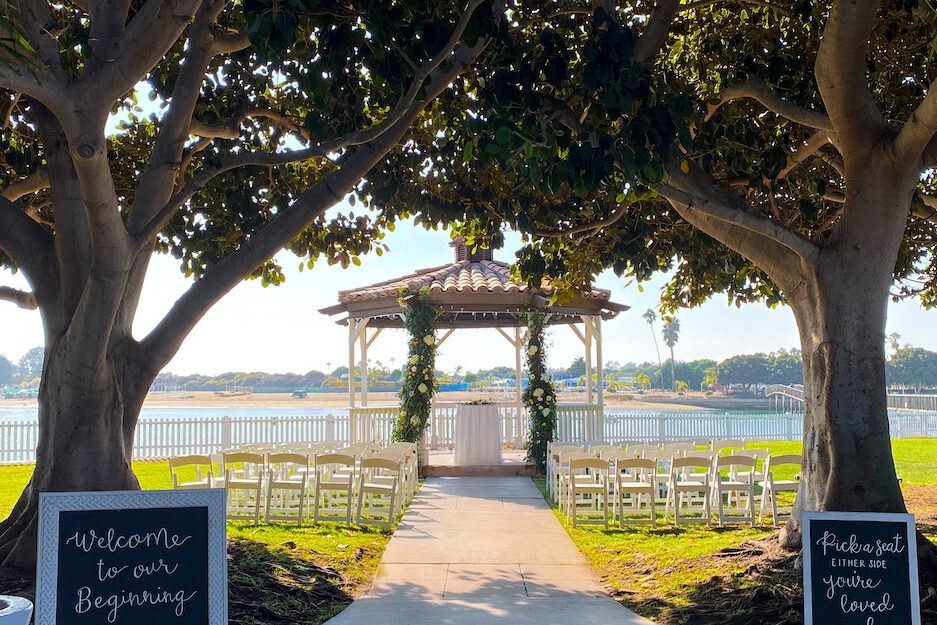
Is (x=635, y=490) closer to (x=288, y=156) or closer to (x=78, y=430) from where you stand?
(x=288, y=156)

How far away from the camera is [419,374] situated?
49.1ft

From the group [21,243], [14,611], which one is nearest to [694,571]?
[14,611]

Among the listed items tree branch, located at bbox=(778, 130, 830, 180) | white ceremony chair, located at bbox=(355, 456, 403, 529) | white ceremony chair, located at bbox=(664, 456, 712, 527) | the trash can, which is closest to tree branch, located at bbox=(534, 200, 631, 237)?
tree branch, located at bbox=(778, 130, 830, 180)

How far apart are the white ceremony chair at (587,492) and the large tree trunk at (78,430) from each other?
5.25 meters

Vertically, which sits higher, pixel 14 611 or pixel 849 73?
pixel 849 73

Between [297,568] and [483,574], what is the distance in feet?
5.72

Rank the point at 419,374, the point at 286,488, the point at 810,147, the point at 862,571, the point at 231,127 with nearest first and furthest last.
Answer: the point at 862,571
the point at 810,147
the point at 231,127
the point at 286,488
the point at 419,374

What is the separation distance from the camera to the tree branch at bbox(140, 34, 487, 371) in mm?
5973

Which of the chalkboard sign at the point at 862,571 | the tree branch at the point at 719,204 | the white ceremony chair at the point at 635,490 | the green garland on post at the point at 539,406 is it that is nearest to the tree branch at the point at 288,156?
the tree branch at the point at 719,204

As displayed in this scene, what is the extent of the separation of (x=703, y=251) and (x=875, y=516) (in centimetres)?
622

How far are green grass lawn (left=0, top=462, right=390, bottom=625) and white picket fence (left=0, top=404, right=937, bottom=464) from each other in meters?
6.62

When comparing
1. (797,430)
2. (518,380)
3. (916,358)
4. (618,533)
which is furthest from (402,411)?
(916,358)

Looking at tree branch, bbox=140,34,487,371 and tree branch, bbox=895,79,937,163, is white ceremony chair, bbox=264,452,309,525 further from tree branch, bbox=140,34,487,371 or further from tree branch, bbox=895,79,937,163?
tree branch, bbox=895,79,937,163

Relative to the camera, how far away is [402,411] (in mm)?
14992
